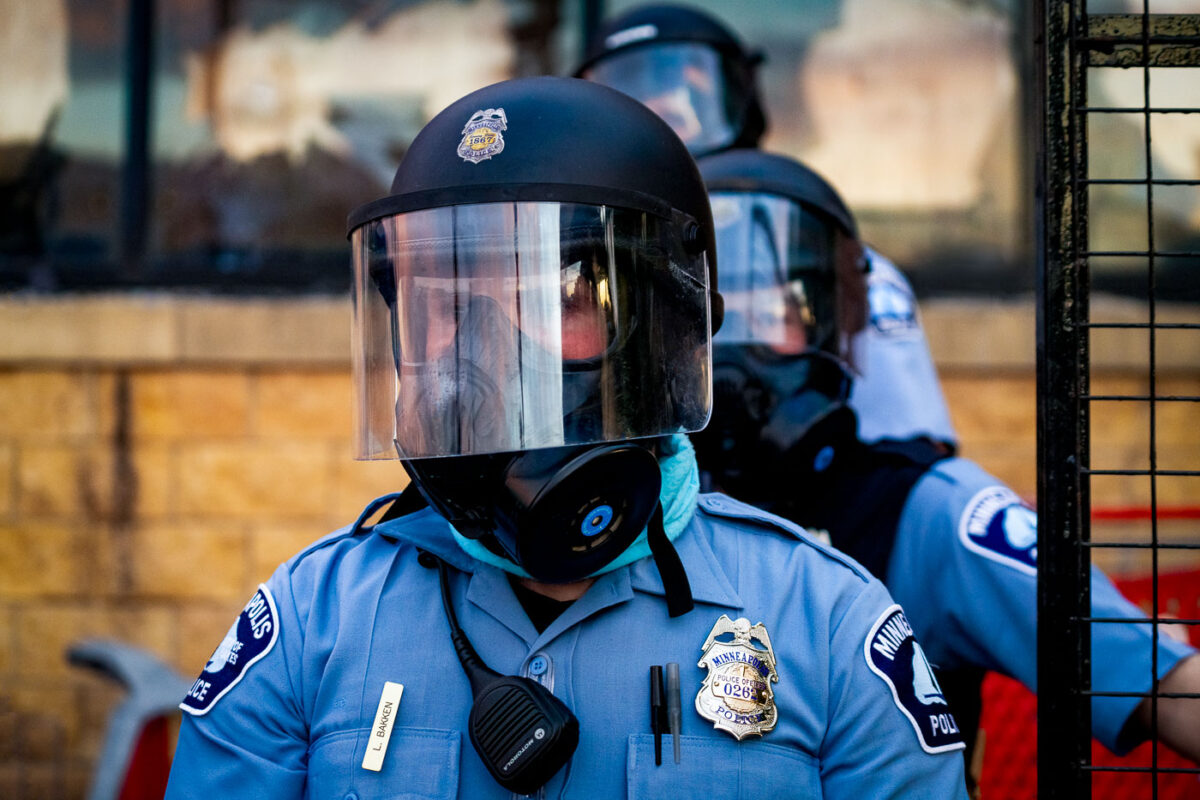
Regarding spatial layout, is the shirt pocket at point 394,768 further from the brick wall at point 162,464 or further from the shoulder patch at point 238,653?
the brick wall at point 162,464

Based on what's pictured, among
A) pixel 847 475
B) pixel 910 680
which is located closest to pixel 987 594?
pixel 847 475

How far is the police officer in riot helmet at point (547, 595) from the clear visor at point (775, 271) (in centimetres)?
68

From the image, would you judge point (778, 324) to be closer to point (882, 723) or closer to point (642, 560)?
point (642, 560)

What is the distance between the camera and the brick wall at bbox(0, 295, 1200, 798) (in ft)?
14.4

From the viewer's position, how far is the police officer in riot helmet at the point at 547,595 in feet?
4.73

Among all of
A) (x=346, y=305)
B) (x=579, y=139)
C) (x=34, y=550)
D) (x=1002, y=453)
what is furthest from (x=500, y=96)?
(x=34, y=550)

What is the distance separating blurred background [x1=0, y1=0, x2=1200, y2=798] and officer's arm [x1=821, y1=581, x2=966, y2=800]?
303 cm

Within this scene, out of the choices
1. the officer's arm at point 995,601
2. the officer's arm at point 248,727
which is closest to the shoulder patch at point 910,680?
the officer's arm at point 995,601

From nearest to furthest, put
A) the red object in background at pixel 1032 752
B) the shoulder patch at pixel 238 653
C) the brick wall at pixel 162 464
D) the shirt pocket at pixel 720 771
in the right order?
the shirt pocket at pixel 720 771 < the shoulder patch at pixel 238 653 < the red object in background at pixel 1032 752 < the brick wall at pixel 162 464

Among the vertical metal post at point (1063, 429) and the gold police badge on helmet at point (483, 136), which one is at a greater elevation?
the gold police badge on helmet at point (483, 136)

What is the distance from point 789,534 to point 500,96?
0.80 meters

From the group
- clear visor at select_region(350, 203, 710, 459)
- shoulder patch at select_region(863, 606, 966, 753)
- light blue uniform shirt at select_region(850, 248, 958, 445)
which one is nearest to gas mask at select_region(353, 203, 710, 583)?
clear visor at select_region(350, 203, 710, 459)

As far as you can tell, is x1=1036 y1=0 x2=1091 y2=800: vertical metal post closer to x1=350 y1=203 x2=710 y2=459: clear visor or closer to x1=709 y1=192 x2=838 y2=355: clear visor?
x1=350 y1=203 x2=710 y2=459: clear visor

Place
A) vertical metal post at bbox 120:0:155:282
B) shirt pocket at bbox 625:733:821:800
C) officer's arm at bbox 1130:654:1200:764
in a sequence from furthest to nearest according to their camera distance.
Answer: vertical metal post at bbox 120:0:155:282
officer's arm at bbox 1130:654:1200:764
shirt pocket at bbox 625:733:821:800
